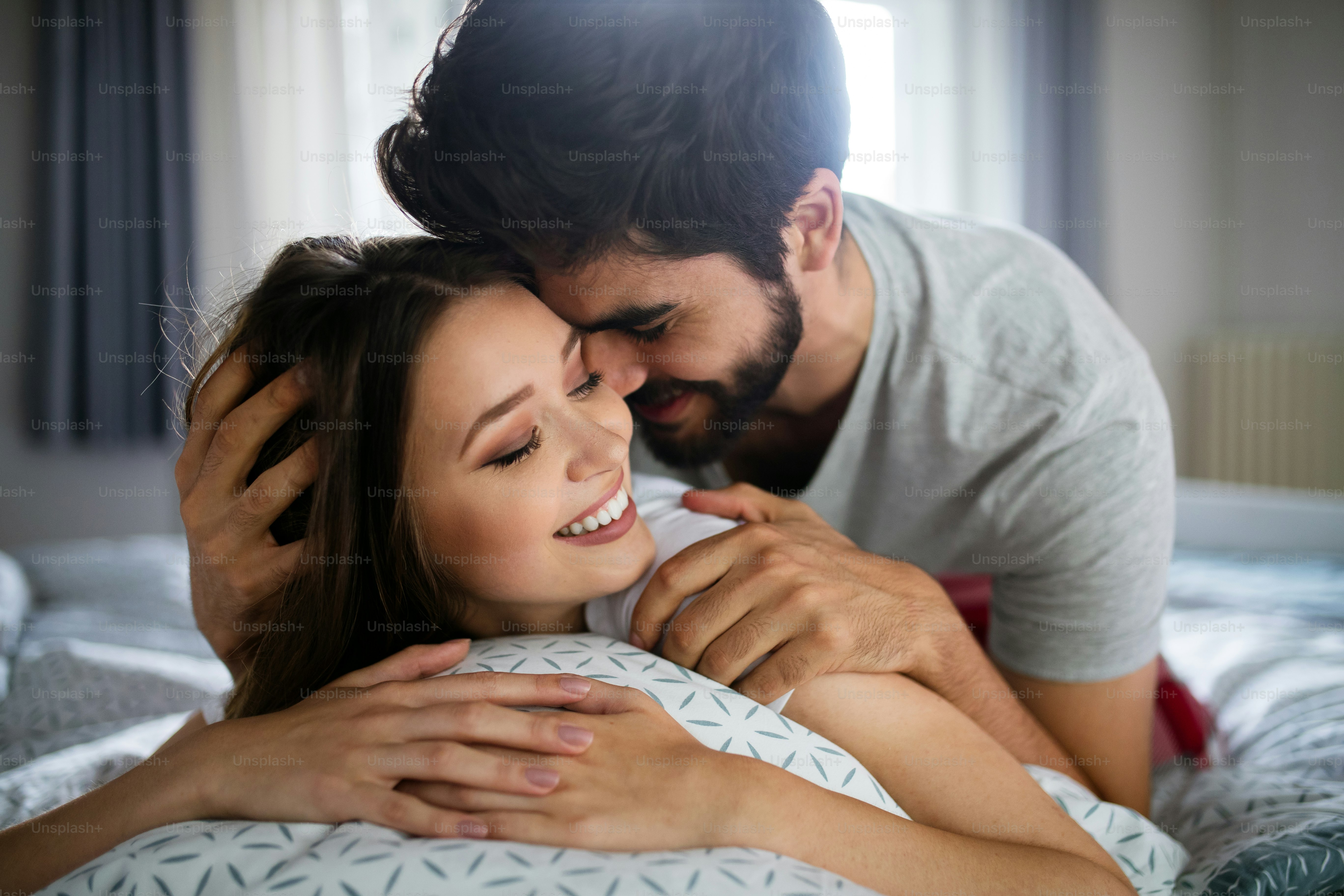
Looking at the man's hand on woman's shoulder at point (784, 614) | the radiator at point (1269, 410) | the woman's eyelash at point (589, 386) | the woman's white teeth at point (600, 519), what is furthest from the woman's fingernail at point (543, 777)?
the radiator at point (1269, 410)

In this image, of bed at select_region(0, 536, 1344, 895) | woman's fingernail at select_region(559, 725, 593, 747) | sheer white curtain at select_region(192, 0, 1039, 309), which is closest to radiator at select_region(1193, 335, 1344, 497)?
sheer white curtain at select_region(192, 0, 1039, 309)

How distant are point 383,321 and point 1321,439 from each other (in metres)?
4.69

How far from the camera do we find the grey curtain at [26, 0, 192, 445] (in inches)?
151

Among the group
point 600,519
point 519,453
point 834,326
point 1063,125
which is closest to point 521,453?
point 519,453

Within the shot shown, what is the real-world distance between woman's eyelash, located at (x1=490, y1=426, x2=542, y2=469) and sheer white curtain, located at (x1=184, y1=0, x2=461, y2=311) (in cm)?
315

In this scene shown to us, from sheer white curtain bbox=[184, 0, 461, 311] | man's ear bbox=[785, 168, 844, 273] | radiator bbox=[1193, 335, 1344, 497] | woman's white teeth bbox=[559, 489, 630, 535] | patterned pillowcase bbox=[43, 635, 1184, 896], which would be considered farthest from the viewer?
radiator bbox=[1193, 335, 1344, 497]

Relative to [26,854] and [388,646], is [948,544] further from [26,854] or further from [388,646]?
[26,854]

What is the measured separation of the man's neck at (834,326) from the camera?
5.25 feet

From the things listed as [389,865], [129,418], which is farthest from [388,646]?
[129,418]

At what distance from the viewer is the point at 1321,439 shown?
414 centimetres

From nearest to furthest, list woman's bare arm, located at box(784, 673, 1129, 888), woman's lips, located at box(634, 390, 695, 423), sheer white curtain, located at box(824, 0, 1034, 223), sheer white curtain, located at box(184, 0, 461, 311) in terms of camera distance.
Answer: woman's bare arm, located at box(784, 673, 1129, 888) < woman's lips, located at box(634, 390, 695, 423) < sheer white curtain, located at box(184, 0, 461, 311) < sheer white curtain, located at box(824, 0, 1034, 223)

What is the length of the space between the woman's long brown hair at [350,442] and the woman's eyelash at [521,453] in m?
0.13

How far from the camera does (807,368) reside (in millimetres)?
1713

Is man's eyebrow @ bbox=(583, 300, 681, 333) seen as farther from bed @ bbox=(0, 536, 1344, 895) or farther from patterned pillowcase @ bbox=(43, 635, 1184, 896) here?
patterned pillowcase @ bbox=(43, 635, 1184, 896)
